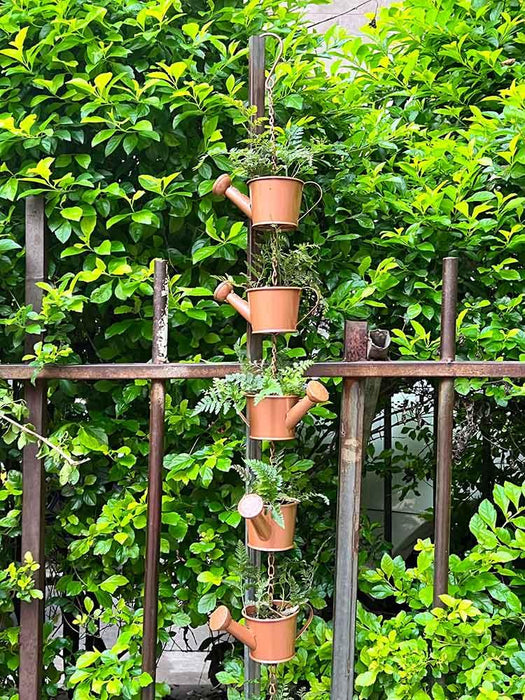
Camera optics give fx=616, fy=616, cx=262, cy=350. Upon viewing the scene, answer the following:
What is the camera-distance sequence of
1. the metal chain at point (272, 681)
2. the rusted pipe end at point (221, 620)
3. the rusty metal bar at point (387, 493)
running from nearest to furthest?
the rusted pipe end at point (221, 620), the metal chain at point (272, 681), the rusty metal bar at point (387, 493)

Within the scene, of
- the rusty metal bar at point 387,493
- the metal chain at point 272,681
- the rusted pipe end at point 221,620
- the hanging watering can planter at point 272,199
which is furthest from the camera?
the rusty metal bar at point 387,493

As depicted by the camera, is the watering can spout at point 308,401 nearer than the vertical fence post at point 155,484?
Yes

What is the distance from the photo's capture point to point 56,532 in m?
1.82

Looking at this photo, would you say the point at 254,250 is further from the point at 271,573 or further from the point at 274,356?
the point at 271,573

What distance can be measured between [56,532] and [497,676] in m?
1.24

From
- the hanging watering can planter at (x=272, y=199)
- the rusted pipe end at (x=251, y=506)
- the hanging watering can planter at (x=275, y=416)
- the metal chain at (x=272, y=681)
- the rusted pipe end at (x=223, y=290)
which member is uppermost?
the hanging watering can planter at (x=272, y=199)

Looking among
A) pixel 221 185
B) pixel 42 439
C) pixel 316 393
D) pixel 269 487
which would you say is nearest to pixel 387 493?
pixel 269 487

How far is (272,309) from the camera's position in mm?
1435

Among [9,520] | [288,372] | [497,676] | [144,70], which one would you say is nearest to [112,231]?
[144,70]

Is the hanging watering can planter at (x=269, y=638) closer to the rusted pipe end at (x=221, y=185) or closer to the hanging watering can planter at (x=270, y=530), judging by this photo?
the hanging watering can planter at (x=270, y=530)

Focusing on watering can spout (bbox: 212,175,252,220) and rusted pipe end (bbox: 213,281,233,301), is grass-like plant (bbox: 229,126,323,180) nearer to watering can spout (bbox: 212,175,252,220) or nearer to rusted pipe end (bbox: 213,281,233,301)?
watering can spout (bbox: 212,175,252,220)

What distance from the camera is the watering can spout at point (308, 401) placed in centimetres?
134

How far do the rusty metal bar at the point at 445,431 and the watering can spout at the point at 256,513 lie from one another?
1.47 feet

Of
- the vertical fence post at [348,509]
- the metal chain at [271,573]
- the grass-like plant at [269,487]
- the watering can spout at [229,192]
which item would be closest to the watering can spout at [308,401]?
the grass-like plant at [269,487]
